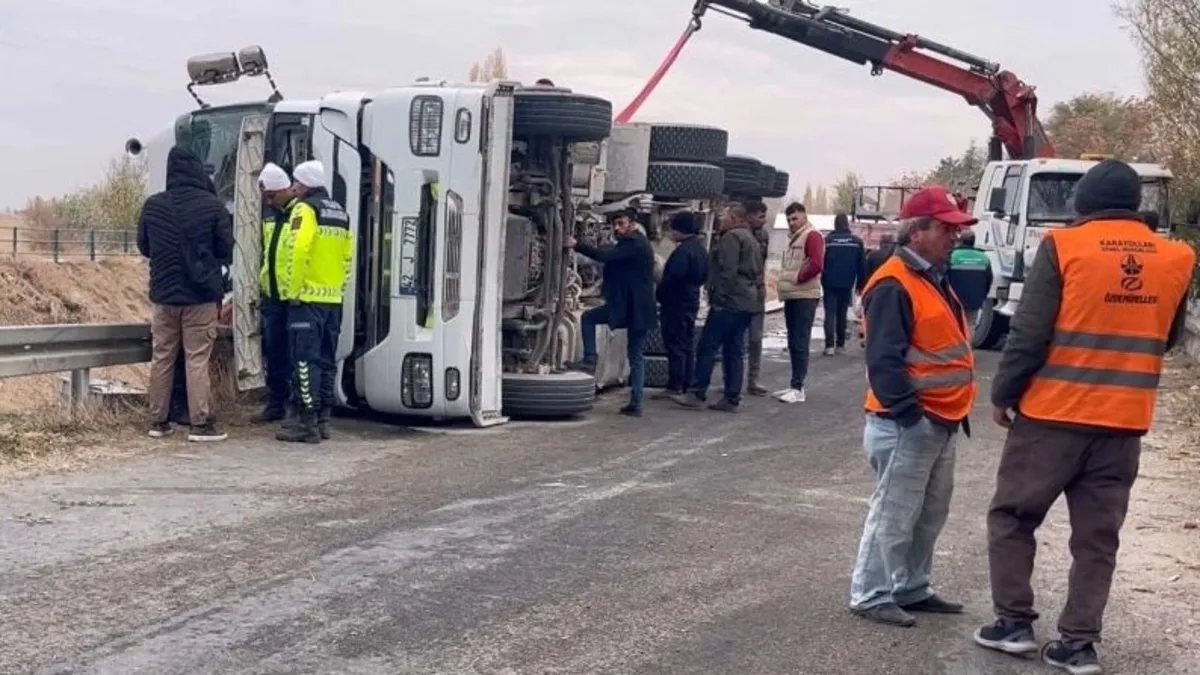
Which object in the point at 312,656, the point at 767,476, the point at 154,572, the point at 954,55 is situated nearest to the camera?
the point at 312,656

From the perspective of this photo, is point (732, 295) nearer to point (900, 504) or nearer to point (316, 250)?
point (316, 250)

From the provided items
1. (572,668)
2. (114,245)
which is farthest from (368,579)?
(114,245)

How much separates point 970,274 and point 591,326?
194 inches

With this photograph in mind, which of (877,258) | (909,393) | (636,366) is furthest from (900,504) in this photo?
(877,258)

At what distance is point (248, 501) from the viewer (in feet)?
24.2

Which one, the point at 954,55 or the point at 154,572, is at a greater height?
the point at 954,55

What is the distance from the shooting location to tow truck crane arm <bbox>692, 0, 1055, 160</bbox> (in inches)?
770

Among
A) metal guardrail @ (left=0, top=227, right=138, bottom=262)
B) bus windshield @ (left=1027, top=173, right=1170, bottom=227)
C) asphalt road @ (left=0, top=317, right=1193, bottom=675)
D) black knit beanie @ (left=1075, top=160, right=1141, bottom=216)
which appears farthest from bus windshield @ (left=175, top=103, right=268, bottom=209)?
metal guardrail @ (left=0, top=227, right=138, bottom=262)

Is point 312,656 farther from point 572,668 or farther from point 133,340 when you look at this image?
point 133,340

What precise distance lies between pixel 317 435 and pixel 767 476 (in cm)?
293

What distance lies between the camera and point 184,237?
9148 millimetres

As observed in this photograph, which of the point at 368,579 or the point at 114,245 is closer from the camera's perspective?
the point at 368,579

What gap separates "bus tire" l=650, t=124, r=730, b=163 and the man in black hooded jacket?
4.52m

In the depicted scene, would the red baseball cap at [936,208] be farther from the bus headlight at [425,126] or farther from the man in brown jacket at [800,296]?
the man in brown jacket at [800,296]
